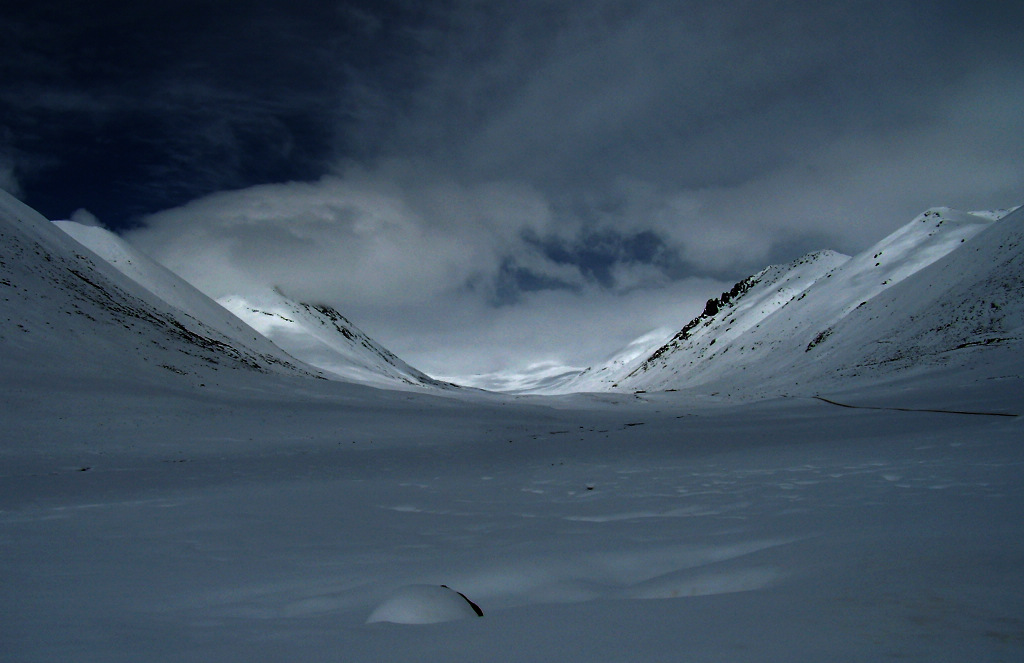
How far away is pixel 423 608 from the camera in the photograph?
3852mm

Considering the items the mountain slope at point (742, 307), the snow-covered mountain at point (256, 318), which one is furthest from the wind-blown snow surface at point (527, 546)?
the mountain slope at point (742, 307)

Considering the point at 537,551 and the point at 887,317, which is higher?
the point at 887,317

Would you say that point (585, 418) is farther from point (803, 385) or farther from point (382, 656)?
point (382, 656)

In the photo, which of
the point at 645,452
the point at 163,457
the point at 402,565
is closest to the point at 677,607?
the point at 402,565

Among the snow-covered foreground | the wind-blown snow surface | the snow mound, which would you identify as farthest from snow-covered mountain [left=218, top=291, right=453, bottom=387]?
the snow mound

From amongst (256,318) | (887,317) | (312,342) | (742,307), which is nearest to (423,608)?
(887,317)

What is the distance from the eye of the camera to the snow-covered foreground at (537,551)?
10.5 feet

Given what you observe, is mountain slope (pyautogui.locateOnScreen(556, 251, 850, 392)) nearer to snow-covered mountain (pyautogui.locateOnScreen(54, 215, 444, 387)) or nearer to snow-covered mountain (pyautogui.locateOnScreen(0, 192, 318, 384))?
snow-covered mountain (pyautogui.locateOnScreen(54, 215, 444, 387))

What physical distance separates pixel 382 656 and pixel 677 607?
6.60 feet

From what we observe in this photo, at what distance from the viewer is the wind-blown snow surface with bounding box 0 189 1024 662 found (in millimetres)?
3227

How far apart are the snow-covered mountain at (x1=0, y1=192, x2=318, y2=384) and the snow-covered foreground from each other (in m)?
16.3

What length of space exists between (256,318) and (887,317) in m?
162

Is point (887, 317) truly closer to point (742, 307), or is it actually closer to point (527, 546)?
point (527, 546)

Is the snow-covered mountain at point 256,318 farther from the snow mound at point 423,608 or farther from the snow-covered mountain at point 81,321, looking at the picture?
the snow mound at point 423,608
